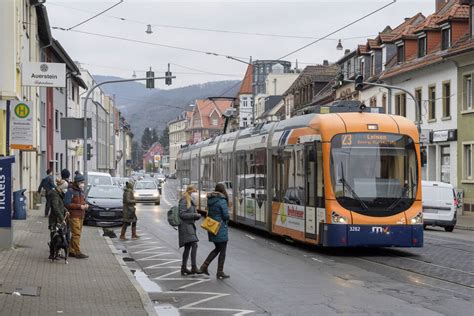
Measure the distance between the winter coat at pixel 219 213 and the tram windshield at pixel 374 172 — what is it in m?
3.92

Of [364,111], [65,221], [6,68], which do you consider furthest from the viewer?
[6,68]

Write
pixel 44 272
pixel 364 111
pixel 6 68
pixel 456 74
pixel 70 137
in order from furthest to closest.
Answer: pixel 456 74, pixel 70 137, pixel 6 68, pixel 364 111, pixel 44 272

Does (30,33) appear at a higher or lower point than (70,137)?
higher

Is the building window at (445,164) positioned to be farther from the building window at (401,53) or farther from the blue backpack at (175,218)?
the blue backpack at (175,218)

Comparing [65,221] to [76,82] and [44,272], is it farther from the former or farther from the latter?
[76,82]

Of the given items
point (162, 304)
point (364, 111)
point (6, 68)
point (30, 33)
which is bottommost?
point (162, 304)

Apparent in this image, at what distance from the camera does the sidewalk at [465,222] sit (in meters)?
32.1

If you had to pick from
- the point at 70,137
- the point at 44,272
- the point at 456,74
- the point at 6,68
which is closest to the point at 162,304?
the point at 44,272

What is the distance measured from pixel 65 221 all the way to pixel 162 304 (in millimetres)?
4966

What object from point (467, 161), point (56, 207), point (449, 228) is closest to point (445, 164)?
point (467, 161)

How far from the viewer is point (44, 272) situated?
14.2 metres

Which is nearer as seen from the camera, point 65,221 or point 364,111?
A: point 65,221

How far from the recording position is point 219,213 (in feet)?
46.6

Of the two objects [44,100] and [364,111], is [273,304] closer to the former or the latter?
[364,111]
